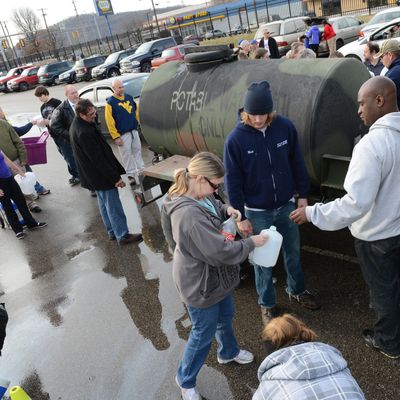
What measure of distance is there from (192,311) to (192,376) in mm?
550

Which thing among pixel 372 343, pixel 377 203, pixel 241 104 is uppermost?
pixel 241 104

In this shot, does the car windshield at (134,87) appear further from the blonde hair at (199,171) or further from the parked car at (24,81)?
the parked car at (24,81)

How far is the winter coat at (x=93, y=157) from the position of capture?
4789mm

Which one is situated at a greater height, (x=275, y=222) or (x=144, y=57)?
(x=144, y=57)

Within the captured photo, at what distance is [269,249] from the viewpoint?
9.57 ft

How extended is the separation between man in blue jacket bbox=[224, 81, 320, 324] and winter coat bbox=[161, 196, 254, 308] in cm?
58

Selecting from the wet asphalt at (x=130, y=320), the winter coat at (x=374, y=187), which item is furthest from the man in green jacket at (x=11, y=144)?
the winter coat at (x=374, y=187)

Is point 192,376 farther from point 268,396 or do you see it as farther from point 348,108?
point 348,108

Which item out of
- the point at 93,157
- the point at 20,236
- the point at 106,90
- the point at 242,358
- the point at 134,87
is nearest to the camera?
the point at 242,358

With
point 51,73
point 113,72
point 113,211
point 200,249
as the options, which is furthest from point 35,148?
point 51,73

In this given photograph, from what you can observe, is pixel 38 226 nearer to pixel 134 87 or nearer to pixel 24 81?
pixel 134 87

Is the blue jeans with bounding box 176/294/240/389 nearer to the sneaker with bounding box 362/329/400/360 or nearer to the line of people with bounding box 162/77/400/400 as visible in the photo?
the line of people with bounding box 162/77/400/400

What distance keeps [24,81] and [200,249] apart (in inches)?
1379

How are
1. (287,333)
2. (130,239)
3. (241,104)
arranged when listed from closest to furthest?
(287,333) → (241,104) → (130,239)
